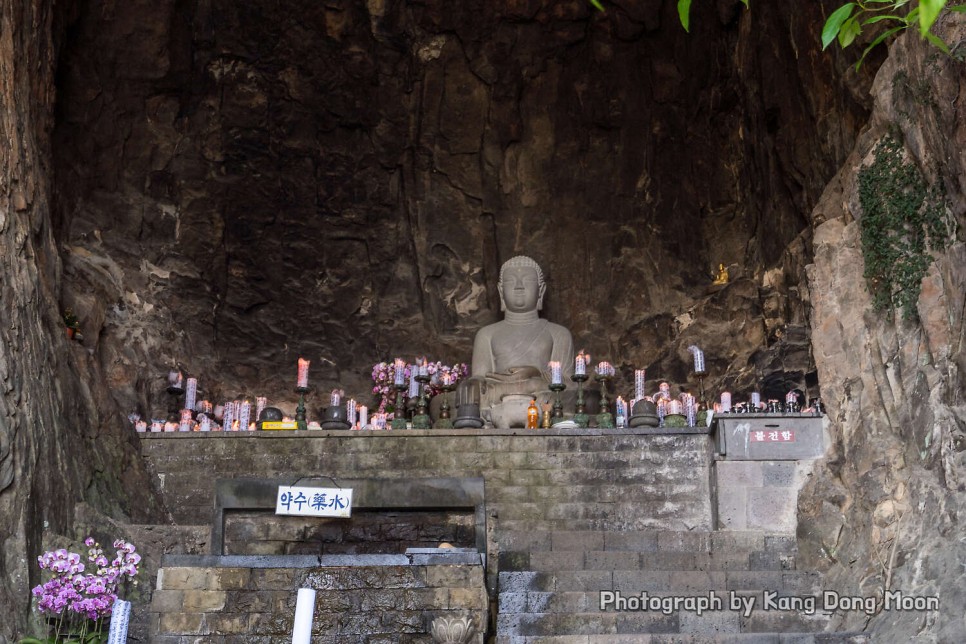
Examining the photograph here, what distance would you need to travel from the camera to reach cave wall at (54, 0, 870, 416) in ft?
52.2

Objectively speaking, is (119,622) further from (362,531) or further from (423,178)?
(423,178)

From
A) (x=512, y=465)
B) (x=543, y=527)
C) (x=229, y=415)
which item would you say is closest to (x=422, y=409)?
(x=229, y=415)

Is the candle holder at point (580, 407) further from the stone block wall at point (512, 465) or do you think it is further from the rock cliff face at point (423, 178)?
the rock cliff face at point (423, 178)

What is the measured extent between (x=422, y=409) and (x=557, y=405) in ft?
5.28

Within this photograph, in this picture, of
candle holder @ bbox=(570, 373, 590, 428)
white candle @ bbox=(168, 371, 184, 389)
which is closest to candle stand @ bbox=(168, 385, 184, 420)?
white candle @ bbox=(168, 371, 184, 389)

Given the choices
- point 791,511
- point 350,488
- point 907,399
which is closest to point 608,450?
point 791,511

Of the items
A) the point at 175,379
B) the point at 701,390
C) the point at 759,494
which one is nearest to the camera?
the point at 759,494

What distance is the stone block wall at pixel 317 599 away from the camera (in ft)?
26.9

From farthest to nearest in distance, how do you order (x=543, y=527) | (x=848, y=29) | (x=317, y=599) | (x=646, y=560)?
(x=543, y=527), (x=646, y=560), (x=317, y=599), (x=848, y=29)

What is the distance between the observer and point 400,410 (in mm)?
14805

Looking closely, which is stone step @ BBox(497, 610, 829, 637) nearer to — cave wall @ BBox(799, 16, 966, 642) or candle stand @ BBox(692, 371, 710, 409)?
cave wall @ BBox(799, 16, 966, 642)

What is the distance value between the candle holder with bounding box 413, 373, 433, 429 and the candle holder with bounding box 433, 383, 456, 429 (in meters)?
0.14

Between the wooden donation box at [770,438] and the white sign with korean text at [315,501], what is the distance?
157 inches

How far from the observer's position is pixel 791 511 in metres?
11.2
